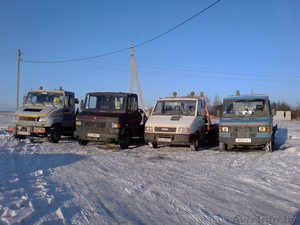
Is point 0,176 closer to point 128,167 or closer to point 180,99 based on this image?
point 128,167

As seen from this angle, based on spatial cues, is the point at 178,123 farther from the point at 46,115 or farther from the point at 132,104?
the point at 46,115

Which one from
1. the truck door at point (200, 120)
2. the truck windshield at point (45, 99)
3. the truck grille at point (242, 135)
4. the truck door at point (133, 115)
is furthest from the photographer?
the truck windshield at point (45, 99)

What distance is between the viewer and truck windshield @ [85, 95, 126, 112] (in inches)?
410

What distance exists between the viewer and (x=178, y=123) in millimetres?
9508

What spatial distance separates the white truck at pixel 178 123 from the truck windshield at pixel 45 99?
174 inches

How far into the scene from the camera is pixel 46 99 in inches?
460

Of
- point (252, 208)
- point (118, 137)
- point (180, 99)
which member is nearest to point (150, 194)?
point (252, 208)

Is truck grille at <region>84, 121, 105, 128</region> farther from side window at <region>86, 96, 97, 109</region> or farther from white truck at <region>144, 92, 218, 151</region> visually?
white truck at <region>144, 92, 218, 151</region>

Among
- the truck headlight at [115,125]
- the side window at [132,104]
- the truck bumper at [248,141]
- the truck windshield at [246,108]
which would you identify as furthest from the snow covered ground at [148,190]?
the side window at [132,104]

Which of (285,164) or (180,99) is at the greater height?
(180,99)

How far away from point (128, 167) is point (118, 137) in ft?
9.88

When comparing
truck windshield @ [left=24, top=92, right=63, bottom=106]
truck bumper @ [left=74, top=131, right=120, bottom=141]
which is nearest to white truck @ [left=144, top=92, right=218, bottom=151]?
truck bumper @ [left=74, top=131, right=120, bottom=141]

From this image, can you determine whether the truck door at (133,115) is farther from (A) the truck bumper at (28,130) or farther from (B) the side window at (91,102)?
(A) the truck bumper at (28,130)

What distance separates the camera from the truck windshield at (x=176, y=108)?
33.8ft
